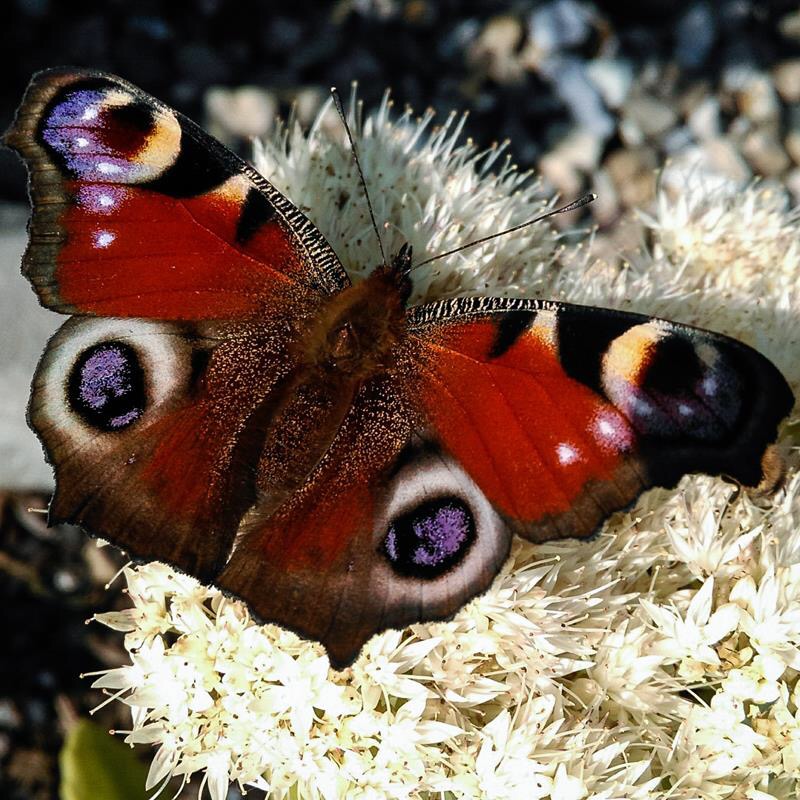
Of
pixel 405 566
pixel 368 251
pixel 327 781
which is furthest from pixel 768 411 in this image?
pixel 368 251

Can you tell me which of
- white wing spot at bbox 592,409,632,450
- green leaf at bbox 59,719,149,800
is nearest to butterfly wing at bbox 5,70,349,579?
white wing spot at bbox 592,409,632,450

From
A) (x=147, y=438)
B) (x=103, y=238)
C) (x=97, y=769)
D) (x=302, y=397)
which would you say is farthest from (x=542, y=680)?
(x=97, y=769)

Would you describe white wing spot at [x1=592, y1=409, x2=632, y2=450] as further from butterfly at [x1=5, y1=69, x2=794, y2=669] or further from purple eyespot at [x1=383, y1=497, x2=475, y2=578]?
purple eyespot at [x1=383, y1=497, x2=475, y2=578]

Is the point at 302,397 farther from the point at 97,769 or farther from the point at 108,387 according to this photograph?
the point at 97,769

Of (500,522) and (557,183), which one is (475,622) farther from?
(557,183)

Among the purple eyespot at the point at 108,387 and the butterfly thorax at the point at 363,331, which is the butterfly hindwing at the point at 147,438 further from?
the butterfly thorax at the point at 363,331

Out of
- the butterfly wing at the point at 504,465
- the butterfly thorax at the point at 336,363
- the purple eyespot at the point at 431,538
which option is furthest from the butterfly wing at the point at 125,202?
the purple eyespot at the point at 431,538
